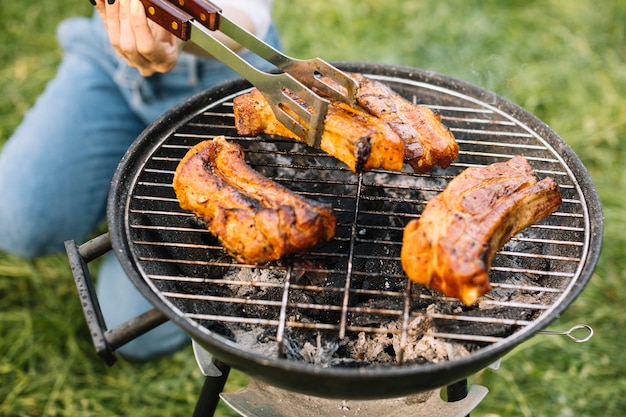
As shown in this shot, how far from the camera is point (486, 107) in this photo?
286cm

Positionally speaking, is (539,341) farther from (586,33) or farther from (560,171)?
A: (586,33)

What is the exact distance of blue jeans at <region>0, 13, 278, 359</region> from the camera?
3.83m

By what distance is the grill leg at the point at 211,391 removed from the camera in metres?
2.44

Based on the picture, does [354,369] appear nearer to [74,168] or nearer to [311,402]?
[311,402]

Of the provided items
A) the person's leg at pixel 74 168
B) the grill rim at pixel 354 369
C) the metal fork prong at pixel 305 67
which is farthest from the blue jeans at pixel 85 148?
the metal fork prong at pixel 305 67

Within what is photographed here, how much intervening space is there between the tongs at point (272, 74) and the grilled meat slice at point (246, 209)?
0.92ft

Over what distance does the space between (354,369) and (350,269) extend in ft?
1.26

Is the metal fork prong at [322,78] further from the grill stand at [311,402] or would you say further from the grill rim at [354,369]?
the grill stand at [311,402]

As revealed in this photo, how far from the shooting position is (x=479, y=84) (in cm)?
418

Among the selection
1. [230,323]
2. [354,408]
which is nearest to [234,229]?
[230,323]

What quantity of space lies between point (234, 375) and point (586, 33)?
4.76 metres

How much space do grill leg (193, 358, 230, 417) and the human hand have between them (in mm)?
1379

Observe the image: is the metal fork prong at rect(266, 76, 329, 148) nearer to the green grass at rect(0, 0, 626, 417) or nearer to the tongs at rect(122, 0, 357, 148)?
the tongs at rect(122, 0, 357, 148)

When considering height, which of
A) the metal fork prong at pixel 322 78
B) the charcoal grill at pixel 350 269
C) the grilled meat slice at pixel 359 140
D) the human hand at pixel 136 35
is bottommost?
the charcoal grill at pixel 350 269
